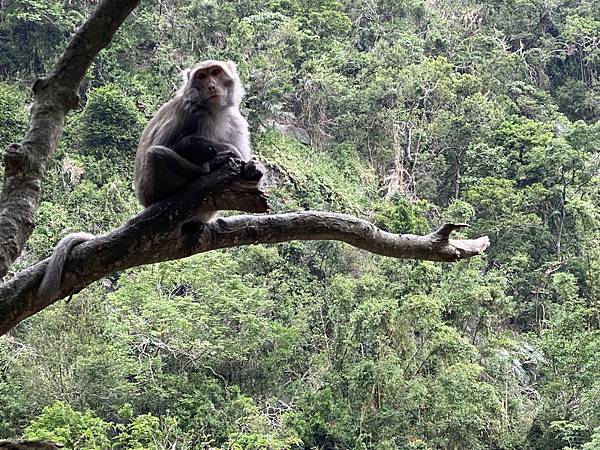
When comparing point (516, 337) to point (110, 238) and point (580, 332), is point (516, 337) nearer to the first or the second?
point (580, 332)

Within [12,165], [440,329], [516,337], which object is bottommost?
[516,337]

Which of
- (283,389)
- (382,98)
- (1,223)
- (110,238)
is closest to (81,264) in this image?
(110,238)

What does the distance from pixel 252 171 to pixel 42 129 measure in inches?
27.3

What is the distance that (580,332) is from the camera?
43.0 ft

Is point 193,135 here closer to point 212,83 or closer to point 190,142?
point 190,142

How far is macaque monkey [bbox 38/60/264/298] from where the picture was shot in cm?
231

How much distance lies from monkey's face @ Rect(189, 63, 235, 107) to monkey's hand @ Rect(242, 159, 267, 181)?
1.19 metres

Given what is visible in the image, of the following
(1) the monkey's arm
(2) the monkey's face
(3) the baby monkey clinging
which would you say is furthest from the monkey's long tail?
(2) the monkey's face

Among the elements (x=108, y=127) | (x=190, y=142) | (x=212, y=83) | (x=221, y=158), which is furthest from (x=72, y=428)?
(x=108, y=127)

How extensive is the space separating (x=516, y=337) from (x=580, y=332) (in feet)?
8.26

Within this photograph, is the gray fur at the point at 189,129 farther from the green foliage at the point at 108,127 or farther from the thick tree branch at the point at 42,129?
the green foliage at the point at 108,127

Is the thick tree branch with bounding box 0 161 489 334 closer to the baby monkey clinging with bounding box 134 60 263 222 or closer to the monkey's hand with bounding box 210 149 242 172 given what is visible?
the baby monkey clinging with bounding box 134 60 263 222

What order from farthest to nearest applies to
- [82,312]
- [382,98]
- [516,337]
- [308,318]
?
[382,98], [516,337], [308,318], [82,312]

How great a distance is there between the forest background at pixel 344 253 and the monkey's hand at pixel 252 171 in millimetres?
7553
